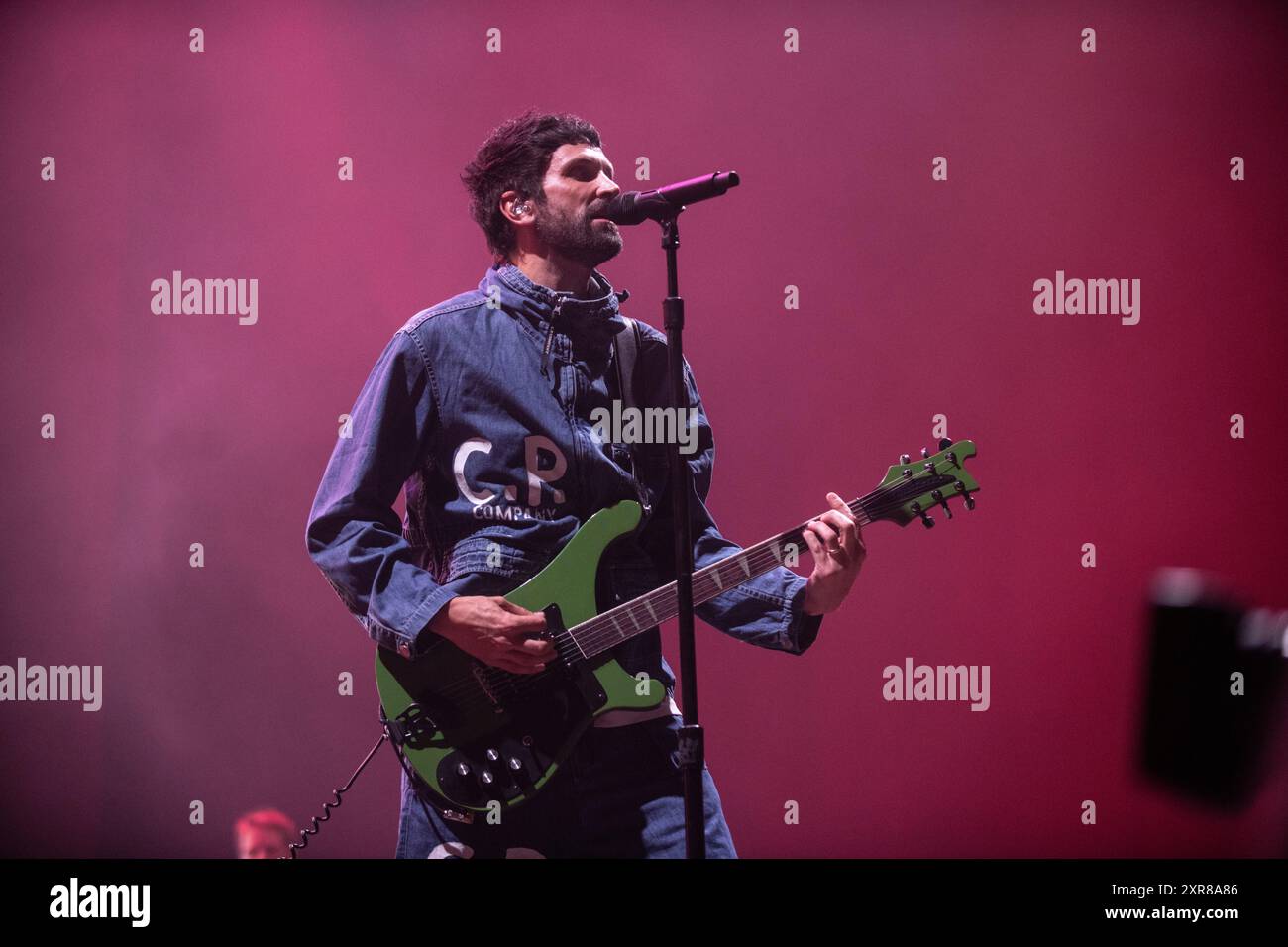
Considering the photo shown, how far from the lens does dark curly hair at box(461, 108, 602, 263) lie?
2559mm

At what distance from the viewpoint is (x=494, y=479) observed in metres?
2.34

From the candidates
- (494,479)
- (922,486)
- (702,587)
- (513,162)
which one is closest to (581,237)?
(513,162)

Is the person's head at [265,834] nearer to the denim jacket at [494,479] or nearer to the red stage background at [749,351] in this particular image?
the red stage background at [749,351]

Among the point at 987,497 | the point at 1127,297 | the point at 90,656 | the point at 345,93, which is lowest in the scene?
the point at 90,656

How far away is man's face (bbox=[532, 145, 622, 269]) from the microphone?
27cm

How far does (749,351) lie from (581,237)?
0.64 meters

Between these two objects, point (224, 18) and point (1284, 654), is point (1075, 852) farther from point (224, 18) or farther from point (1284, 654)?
point (224, 18)

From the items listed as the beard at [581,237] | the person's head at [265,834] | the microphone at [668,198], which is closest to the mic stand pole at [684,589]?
the microphone at [668,198]

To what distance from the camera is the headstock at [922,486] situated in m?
2.43

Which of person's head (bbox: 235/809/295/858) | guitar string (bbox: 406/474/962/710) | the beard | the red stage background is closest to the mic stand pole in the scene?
guitar string (bbox: 406/474/962/710)

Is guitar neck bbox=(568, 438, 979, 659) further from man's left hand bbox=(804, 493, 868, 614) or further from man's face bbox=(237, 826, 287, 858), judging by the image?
man's face bbox=(237, 826, 287, 858)

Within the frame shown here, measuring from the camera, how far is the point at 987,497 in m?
2.90
